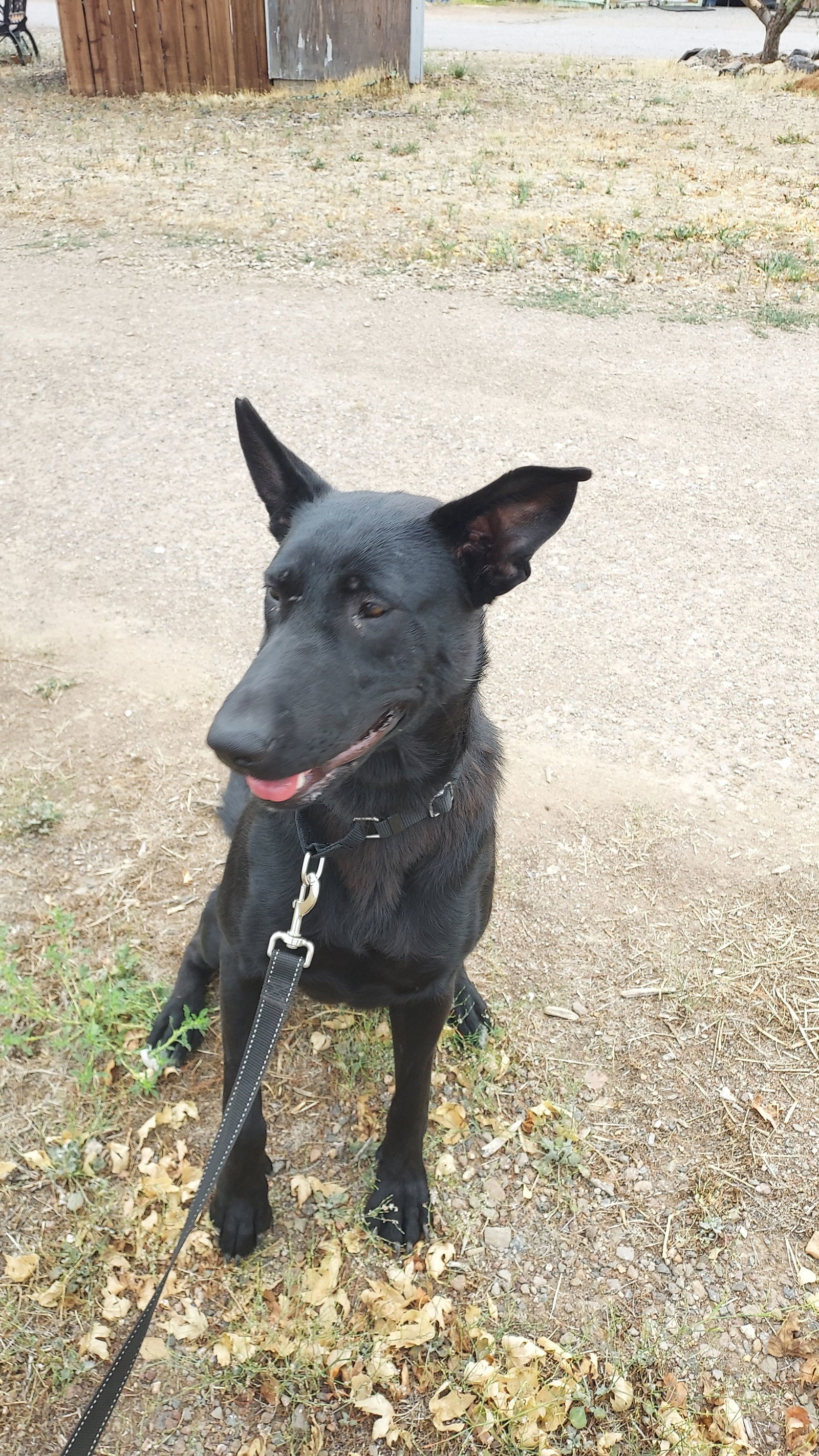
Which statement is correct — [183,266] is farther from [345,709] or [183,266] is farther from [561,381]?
[345,709]

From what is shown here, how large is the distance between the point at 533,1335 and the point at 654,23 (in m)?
32.0

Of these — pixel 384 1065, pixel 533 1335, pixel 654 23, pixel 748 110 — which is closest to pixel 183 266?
pixel 384 1065

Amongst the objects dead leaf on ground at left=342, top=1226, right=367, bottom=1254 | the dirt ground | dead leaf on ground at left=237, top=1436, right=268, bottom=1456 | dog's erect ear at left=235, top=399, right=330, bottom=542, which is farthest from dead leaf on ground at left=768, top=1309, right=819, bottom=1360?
dog's erect ear at left=235, top=399, right=330, bottom=542

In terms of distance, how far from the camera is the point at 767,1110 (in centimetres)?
266

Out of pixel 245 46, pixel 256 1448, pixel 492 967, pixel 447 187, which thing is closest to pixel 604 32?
pixel 245 46

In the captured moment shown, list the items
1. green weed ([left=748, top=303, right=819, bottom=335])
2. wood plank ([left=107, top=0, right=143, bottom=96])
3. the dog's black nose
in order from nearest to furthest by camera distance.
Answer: the dog's black nose < green weed ([left=748, top=303, right=819, bottom=335]) < wood plank ([left=107, top=0, right=143, bottom=96])

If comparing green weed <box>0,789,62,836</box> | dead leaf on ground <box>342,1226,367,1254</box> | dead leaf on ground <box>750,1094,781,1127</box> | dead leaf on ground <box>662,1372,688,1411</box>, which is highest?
green weed <box>0,789,62,836</box>

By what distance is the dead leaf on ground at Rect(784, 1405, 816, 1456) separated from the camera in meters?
2.05

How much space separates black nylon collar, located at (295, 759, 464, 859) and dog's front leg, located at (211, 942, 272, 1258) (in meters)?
0.31

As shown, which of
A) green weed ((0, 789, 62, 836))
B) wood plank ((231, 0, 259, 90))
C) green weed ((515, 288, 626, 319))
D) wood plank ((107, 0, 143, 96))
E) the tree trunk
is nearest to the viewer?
green weed ((0, 789, 62, 836))

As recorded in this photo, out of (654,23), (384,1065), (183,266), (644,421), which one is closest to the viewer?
(384,1065)

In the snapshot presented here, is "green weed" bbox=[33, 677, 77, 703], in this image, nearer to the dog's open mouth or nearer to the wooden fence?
the dog's open mouth

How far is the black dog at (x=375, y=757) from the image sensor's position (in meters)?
1.69

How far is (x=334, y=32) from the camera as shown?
12.6 metres
